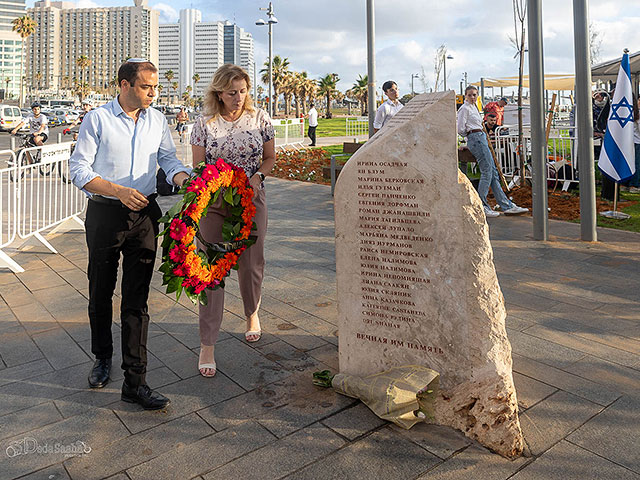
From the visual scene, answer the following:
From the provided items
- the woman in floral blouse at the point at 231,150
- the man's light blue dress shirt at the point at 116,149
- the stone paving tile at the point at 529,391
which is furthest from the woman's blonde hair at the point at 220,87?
the stone paving tile at the point at 529,391

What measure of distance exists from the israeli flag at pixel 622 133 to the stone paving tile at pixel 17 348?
7.67 metres

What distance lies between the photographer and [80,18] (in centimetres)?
18538

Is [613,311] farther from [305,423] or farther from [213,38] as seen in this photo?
[213,38]

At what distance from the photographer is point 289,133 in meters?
22.8

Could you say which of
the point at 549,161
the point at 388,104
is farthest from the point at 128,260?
the point at 549,161

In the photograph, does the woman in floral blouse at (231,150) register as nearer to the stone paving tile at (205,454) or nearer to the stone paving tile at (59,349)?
the stone paving tile at (205,454)

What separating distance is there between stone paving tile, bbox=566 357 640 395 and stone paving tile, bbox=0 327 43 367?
3.69m

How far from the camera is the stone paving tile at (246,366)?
3.62 metres

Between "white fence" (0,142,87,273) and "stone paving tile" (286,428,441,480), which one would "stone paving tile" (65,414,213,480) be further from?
"white fence" (0,142,87,273)

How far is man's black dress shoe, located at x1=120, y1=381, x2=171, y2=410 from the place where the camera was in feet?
10.6

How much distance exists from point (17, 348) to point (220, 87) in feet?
7.99

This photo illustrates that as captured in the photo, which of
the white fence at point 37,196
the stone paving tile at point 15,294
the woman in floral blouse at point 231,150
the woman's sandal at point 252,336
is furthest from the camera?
the white fence at point 37,196

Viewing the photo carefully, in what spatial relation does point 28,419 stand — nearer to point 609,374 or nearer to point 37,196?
point 609,374

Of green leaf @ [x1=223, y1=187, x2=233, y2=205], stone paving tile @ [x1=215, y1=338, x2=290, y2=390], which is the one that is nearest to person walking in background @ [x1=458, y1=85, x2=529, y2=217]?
stone paving tile @ [x1=215, y1=338, x2=290, y2=390]
